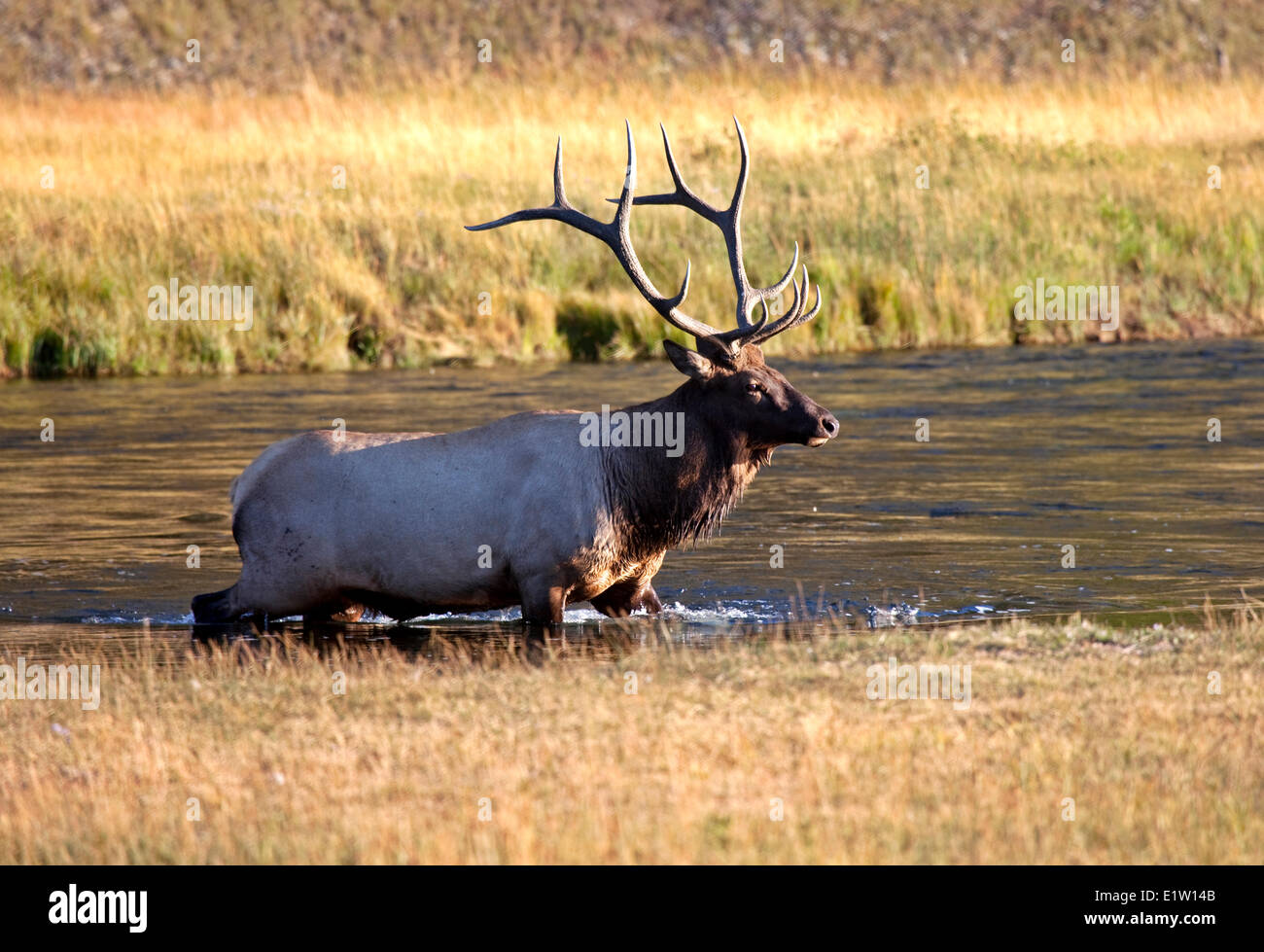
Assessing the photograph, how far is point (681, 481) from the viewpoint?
31.7 ft

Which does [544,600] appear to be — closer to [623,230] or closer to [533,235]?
[623,230]

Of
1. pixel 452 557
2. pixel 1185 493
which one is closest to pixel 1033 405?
pixel 1185 493

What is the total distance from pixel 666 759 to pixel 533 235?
50.0 feet

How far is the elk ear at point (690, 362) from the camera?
9328mm

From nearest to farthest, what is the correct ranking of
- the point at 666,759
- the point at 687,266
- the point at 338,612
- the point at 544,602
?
the point at 666,759, the point at 544,602, the point at 338,612, the point at 687,266

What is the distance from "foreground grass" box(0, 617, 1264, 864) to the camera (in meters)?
5.62

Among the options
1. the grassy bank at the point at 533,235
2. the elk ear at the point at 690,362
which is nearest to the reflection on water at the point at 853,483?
the grassy bank at the point at 533,235

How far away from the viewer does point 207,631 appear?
32.1 feet

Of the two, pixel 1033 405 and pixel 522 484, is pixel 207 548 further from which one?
pixel 1033 405

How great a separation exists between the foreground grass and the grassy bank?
38.7ft

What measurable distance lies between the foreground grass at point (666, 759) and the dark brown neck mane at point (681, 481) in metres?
1.18

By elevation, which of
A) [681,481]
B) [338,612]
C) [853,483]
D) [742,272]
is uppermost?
[742,272]

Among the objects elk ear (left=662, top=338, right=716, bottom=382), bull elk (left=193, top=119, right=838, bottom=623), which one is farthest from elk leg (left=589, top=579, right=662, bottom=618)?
elk ear (left=662, top=338, right=716, bottom=382)

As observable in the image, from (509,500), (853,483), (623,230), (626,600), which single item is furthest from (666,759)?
(853,483)
